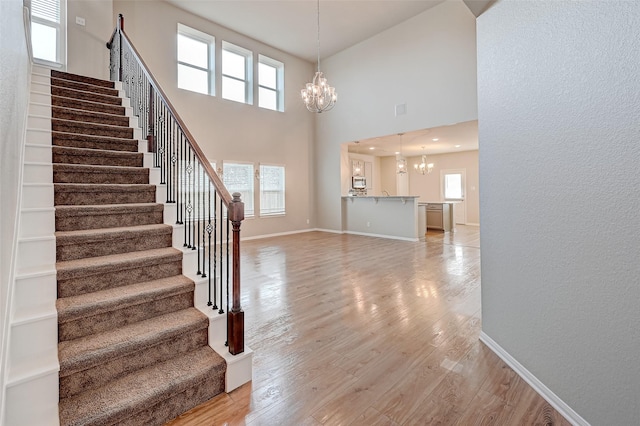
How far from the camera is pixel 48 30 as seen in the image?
5207 millimetres

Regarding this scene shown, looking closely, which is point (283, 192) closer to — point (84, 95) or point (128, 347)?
point (84, 95)

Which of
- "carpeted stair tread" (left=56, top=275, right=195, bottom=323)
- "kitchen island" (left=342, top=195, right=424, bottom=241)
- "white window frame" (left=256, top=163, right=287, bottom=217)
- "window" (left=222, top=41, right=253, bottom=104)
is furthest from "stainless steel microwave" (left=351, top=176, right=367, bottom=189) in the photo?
→ "carpeted stair tread" (left=56, top=275, right=195, bottom=323)

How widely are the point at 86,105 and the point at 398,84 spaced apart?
636 cm

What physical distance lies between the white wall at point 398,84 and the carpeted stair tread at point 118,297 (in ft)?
20.7

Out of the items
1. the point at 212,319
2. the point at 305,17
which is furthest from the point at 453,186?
the point at 212,319

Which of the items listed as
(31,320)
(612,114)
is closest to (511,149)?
(612,114)

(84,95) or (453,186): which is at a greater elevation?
(84,95)

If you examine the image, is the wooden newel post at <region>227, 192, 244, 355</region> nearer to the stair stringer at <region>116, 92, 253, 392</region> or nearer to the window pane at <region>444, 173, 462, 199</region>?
the stair stringer at <region>116, 92, 253, 392</region>

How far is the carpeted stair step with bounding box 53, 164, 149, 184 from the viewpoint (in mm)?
2635

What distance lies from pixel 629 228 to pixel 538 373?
1.09 meters

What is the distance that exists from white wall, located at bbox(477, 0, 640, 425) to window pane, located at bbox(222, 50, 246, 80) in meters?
6.86

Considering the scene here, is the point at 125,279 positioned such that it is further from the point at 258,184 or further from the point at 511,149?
the point at 258,184

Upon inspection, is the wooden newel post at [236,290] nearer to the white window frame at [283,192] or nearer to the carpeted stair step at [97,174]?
the carpeted stair step at [97,174]

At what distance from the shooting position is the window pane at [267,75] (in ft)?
27.9
